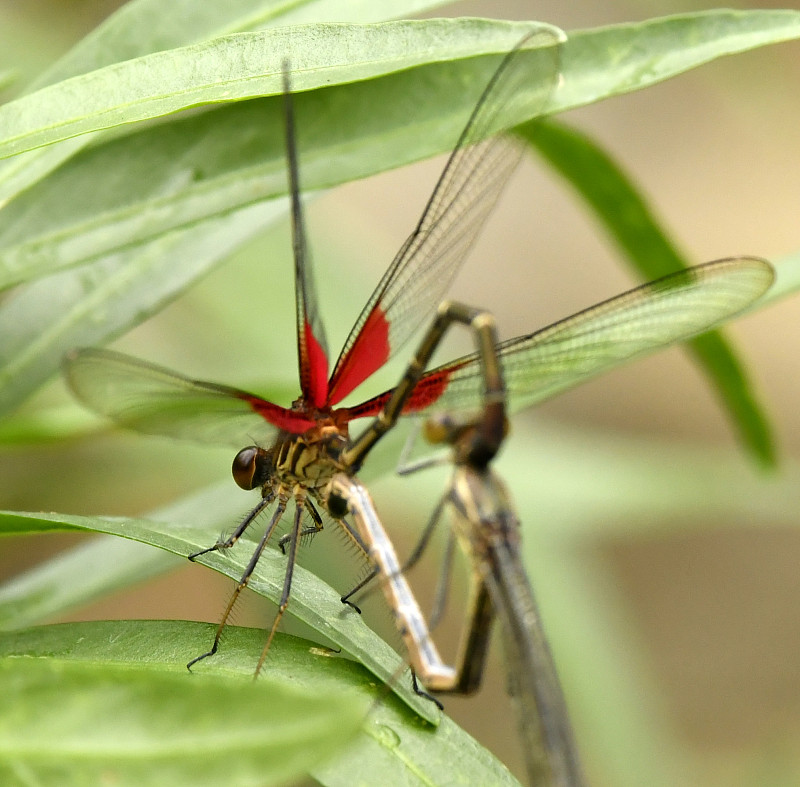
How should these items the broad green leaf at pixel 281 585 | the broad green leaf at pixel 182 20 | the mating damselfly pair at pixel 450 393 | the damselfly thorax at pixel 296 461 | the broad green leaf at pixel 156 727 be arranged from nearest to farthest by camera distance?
the broad green leaf at pixel 156 727 → the broad green leaf at pixel 281 585 → the mating damselfly pair at pixel 450 393 → the broad green leaf at pixel 182 20 → the damselfly thorax at pixel 296 461

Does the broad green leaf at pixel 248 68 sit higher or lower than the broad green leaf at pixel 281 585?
higher

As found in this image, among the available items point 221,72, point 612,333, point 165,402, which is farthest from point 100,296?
point 612,333

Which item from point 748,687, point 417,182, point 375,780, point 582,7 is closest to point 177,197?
point 375,780

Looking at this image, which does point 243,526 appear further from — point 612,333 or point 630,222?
point 630,222

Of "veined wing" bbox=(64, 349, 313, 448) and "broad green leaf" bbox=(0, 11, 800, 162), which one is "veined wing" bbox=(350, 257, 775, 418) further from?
"broad green leaf" bbox=(0, 11, 800, 162)

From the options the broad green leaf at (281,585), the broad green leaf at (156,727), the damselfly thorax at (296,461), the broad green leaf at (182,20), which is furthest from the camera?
the damselfly thorax at (296,461)

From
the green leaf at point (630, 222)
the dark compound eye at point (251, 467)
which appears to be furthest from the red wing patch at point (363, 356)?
the green leaf at point (630, 222)

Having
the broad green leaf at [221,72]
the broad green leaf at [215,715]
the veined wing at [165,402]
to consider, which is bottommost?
the broad green leaf at [215,715]

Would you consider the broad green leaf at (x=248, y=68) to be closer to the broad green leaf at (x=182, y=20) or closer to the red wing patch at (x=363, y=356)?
the broad green leaf at (x=182, y=20)
